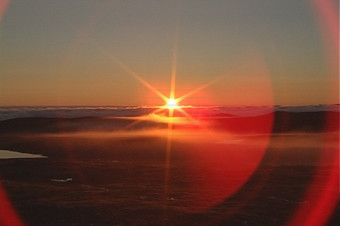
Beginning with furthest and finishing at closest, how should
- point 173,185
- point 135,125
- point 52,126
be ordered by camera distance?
point 52,126 < point 135,125 < point 173,185

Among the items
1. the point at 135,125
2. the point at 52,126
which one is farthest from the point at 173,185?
the point at 52,126

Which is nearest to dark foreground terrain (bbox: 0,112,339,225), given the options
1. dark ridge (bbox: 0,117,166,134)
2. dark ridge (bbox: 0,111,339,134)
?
dark ridge (bbox: 0,111,339,134)

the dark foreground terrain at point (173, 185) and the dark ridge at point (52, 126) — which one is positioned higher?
the dark ridge at point (52, 126)

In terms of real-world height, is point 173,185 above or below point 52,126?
below

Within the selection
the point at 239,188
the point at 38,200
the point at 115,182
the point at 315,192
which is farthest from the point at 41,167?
the point at 315,192

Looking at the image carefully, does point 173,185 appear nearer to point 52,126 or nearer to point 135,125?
point 135,125

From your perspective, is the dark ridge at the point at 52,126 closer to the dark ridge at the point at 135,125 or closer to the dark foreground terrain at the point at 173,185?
the dark ridge at the point at 135,125

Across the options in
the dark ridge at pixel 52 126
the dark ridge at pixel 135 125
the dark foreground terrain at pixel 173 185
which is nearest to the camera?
the dark foreground terrain at pixel 173 185

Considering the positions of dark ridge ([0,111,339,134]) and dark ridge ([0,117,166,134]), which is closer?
dark ridge ([0,111,339,134])

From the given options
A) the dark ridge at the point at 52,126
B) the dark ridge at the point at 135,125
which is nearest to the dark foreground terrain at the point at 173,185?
the dark ridge at the point at 135,125

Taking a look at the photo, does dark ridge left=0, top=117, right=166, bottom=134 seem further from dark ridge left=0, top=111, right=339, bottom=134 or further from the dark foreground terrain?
the dark foreground terrain
